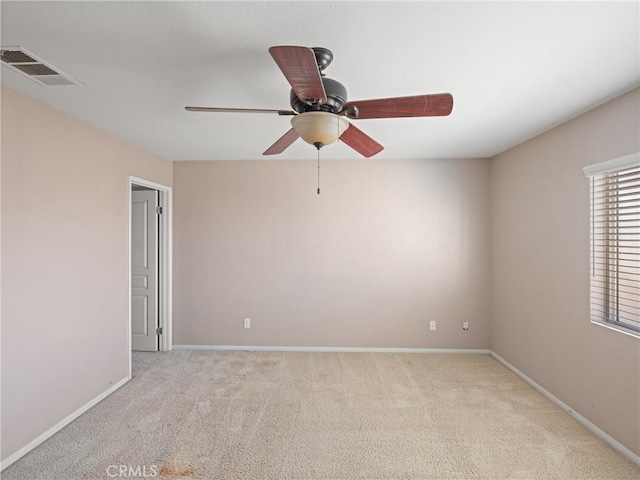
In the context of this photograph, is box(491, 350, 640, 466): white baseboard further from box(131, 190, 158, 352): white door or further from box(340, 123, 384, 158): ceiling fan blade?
box(131, 190, 158, 352): white door

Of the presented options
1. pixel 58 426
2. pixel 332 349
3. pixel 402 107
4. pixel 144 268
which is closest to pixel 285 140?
pixel 402 107

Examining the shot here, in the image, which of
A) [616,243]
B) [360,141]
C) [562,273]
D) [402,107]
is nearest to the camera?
[402,107]

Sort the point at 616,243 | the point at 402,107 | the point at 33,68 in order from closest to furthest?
1. the point at 402,107
2. the point at 33,68
3. the point at 616,243

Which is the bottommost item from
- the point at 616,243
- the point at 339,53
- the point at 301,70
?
the point at 616,243

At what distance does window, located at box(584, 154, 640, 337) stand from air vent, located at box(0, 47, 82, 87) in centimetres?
347

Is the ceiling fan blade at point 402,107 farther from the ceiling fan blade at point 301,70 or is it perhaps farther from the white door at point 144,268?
the white door at point 144,268

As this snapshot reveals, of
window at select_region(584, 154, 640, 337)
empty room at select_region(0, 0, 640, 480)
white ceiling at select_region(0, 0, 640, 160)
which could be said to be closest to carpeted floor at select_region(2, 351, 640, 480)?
empty room at select_region(0, 0, 640, 480)

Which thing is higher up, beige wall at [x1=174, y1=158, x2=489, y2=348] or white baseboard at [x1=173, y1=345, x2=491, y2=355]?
beige wall at [x1=174, y1=158, x2=489, y2=348]

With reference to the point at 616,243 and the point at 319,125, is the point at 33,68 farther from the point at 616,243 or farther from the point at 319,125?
the point at 616,243

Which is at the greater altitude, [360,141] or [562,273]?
[360,141]

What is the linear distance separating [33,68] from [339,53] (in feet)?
5.53

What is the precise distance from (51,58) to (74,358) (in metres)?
2.14

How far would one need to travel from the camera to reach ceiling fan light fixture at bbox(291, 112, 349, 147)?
158cm

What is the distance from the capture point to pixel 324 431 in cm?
243
